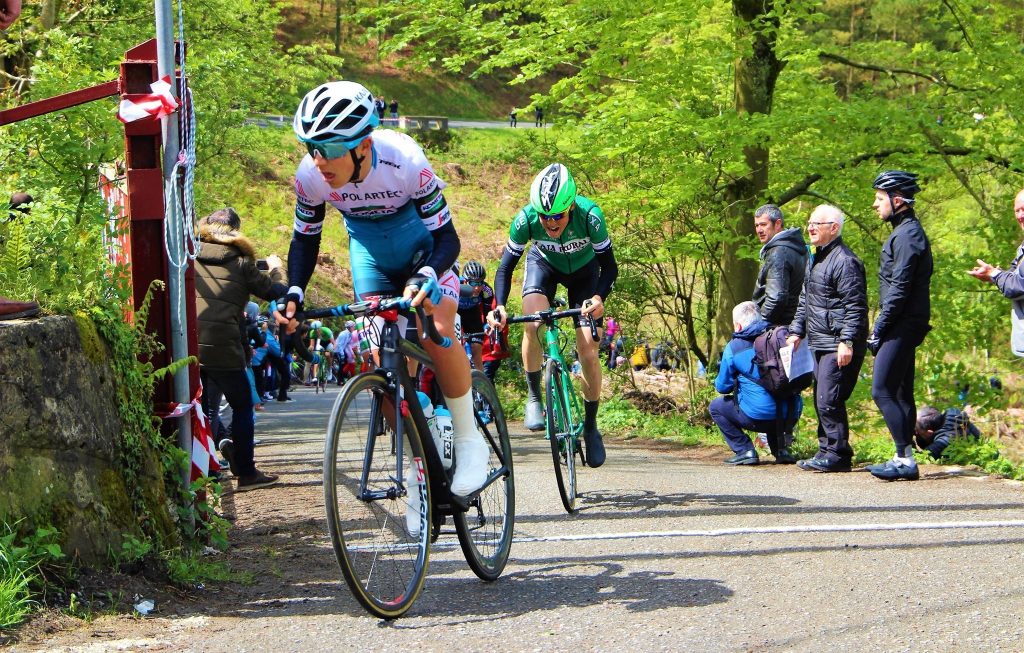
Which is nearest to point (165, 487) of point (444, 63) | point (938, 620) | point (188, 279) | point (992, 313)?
point (188, 279)

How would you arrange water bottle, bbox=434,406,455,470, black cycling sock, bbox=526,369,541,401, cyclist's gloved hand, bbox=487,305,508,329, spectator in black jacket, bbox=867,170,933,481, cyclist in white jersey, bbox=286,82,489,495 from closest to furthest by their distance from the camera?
1. cyclist in white jersey, bbox=286,82,489,495
2. water bottle, bbox=434,406,455,470
3. cyclist's gloved hand, bbox=487,305,508,329
4. black cycling sock, bbox=526,369,541,401
5. spectator in black jacket, bbox=867,170,933,481

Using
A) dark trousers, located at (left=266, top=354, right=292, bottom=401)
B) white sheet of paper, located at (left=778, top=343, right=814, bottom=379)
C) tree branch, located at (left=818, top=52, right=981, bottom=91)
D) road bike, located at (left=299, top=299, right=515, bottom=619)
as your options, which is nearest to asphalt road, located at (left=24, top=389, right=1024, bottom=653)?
road bike, located at (left=299, top=299, right=515, bottom=619)

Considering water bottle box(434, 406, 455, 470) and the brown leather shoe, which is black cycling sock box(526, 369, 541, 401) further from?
the brown leather shoe

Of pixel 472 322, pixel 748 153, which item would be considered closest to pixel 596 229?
pixel 472 322

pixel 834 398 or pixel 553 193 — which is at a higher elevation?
pixel 553 193

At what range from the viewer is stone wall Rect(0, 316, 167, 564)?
4547 millimetres

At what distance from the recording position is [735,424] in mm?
10445

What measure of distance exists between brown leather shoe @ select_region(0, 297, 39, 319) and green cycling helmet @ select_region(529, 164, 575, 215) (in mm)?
3599

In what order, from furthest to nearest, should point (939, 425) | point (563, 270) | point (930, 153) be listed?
point (930, 153) → point (939, 425) → point (563, 270)

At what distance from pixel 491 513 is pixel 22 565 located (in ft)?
7.17

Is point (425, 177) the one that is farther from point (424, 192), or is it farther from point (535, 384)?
point (535, 384)

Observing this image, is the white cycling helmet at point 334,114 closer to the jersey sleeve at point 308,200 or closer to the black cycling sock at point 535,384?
the jersey sleeve at point 308,200

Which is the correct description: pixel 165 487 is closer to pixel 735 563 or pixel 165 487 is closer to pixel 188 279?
pixel 188 279

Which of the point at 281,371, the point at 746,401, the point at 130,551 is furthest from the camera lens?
the point at 281,371
